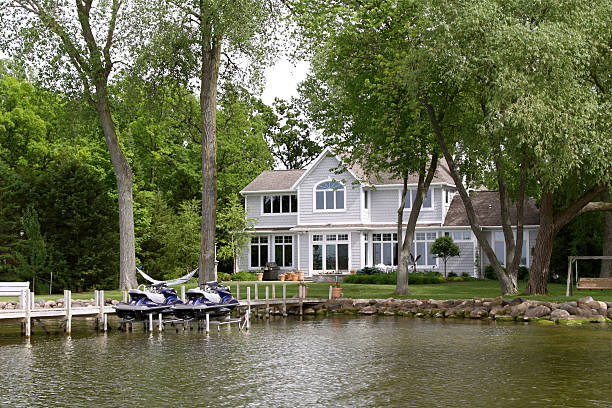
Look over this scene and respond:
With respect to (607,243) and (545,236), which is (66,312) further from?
(607,243)

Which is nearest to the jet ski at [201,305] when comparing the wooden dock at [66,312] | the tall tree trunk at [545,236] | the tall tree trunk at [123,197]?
the wooden dock at [66,312]

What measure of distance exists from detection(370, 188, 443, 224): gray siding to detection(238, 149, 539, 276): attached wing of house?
0.18 feet

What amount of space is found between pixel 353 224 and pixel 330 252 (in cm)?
213

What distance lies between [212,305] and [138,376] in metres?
8.90

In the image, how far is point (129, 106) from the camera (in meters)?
31.4

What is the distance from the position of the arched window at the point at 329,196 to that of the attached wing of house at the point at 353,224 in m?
0.06

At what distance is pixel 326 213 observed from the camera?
44.8 m

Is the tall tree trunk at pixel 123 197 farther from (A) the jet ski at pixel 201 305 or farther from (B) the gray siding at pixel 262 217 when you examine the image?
(B) the gray siding at pixel 262 217

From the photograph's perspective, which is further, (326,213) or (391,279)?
(326,213)

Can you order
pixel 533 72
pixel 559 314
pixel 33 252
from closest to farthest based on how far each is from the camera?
pixel 533 72, pixel 559 314, pixel 33 252

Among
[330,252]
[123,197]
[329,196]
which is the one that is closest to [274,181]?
[329,196]

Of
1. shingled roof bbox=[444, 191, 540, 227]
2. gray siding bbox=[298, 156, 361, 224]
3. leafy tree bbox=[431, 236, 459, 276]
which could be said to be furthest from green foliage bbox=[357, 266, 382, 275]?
shingled roof bbox=[444, 191, 540, 227]

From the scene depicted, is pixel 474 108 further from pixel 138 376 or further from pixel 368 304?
pixel 138 376

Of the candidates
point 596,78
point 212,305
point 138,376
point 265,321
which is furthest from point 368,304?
point 138,376
